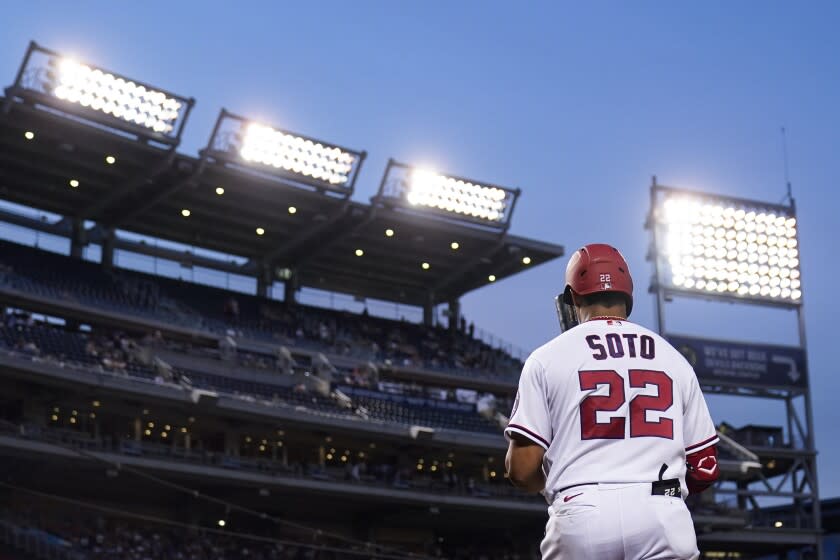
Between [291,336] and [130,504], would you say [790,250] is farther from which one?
[130,504]

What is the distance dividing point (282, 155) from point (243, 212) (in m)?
3.32

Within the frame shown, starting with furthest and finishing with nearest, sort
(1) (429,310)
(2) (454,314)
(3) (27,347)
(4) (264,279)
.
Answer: (2) (454,314), (1) (429,310), (4) (264,279), (3) (27,347)

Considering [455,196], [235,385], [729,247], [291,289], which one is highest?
[455,196]

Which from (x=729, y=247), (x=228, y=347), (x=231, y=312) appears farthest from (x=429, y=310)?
(x=729, y=247)

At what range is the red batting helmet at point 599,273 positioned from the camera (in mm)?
4703

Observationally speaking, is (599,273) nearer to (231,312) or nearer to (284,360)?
(284,360)

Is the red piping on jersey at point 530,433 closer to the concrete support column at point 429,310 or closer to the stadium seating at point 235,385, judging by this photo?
the stadium seating at point 235,385

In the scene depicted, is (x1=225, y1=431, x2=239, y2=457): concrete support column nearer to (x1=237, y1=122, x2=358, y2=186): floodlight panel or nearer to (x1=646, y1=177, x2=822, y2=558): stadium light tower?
(x1=237, y1=122, x2=358, y2=186): floodlight panel

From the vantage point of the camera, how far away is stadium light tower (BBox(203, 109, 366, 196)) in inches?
1772

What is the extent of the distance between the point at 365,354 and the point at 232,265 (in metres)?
8.06

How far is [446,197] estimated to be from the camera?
50188 millimetres

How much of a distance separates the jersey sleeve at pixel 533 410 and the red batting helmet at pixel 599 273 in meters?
0.46

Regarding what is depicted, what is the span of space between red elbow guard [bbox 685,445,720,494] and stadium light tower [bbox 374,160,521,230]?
43.6m

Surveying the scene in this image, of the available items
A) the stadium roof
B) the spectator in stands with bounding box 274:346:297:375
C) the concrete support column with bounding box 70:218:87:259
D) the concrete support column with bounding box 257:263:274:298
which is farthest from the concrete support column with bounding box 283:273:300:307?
the concrete support column with bounding box 70:218:87:259
